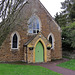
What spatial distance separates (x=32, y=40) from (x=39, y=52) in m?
2.08

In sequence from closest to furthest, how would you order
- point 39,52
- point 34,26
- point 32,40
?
point 32,40
point 39,52
point 34,26

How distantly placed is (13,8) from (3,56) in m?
9.76

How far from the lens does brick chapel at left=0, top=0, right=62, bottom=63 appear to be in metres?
13.5

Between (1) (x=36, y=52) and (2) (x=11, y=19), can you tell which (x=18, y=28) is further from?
(2) (x=11, y=19)

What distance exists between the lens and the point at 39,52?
14.4 metres

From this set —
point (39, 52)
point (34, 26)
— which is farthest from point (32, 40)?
point (34, 26)

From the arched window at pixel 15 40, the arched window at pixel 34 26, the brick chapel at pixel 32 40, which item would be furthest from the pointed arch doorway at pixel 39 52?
the arched window at pixel 15 40

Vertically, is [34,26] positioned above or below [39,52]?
above

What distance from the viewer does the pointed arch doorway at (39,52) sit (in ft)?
46.1

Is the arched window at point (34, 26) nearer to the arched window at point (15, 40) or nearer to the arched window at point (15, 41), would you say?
the arched window at point (15, 40)

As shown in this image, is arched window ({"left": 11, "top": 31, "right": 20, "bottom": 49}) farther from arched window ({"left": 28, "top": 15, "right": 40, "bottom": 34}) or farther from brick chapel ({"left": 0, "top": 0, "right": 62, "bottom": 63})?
arched window ({"left": 28, "top": 15, "right": 40, "bottom": 34})

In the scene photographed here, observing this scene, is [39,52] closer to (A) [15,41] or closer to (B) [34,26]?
(A) [15,41]

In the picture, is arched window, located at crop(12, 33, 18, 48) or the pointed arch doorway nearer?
the pointed arch doorway

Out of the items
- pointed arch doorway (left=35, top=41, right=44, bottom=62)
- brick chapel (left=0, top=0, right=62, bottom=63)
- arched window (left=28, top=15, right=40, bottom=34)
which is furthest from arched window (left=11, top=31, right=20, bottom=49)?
pointed arch doorway (left=35, top=41, right=44, bottom=62)
